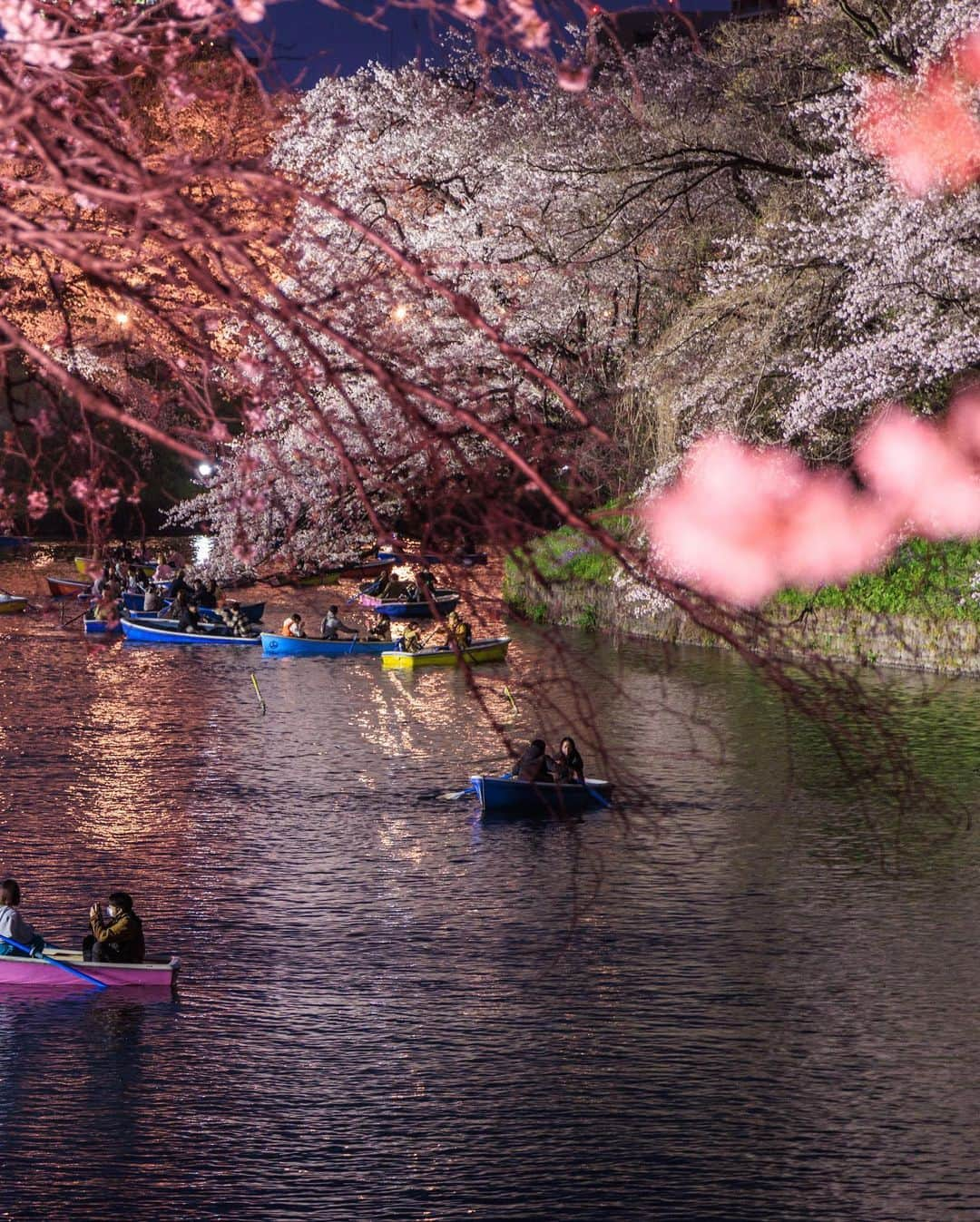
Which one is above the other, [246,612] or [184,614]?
[246,612]

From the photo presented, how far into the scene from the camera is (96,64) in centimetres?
299

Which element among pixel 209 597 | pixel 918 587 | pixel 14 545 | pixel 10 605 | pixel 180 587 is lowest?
pixel 10 605

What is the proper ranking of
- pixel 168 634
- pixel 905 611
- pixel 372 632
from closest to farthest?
pixel 905 611 → pixel 372 632 → pixel 168 634

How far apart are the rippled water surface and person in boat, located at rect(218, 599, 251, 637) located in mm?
12304

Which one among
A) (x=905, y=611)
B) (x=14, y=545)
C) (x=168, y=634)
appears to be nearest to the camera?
(x=905, y=611)

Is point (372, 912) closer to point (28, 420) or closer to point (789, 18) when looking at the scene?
point (28, 420)

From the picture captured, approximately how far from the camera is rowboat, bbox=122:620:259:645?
3781cm

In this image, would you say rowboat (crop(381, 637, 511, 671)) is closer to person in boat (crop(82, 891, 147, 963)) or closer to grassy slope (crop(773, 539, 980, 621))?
grassy slope (crop(773, 539, 980, 621))

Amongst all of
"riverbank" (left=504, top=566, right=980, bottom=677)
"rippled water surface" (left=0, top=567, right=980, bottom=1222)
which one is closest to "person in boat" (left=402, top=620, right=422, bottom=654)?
"riverbank" (left=504, top=566, right=980, bottom=677)

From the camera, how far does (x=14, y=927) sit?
14547 millimetres

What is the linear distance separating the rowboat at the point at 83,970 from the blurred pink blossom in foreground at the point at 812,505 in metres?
16.3

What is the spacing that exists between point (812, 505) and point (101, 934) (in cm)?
1971

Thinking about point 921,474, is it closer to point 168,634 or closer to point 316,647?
point 316,647

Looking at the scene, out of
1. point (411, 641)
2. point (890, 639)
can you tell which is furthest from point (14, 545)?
point (890, 639)
